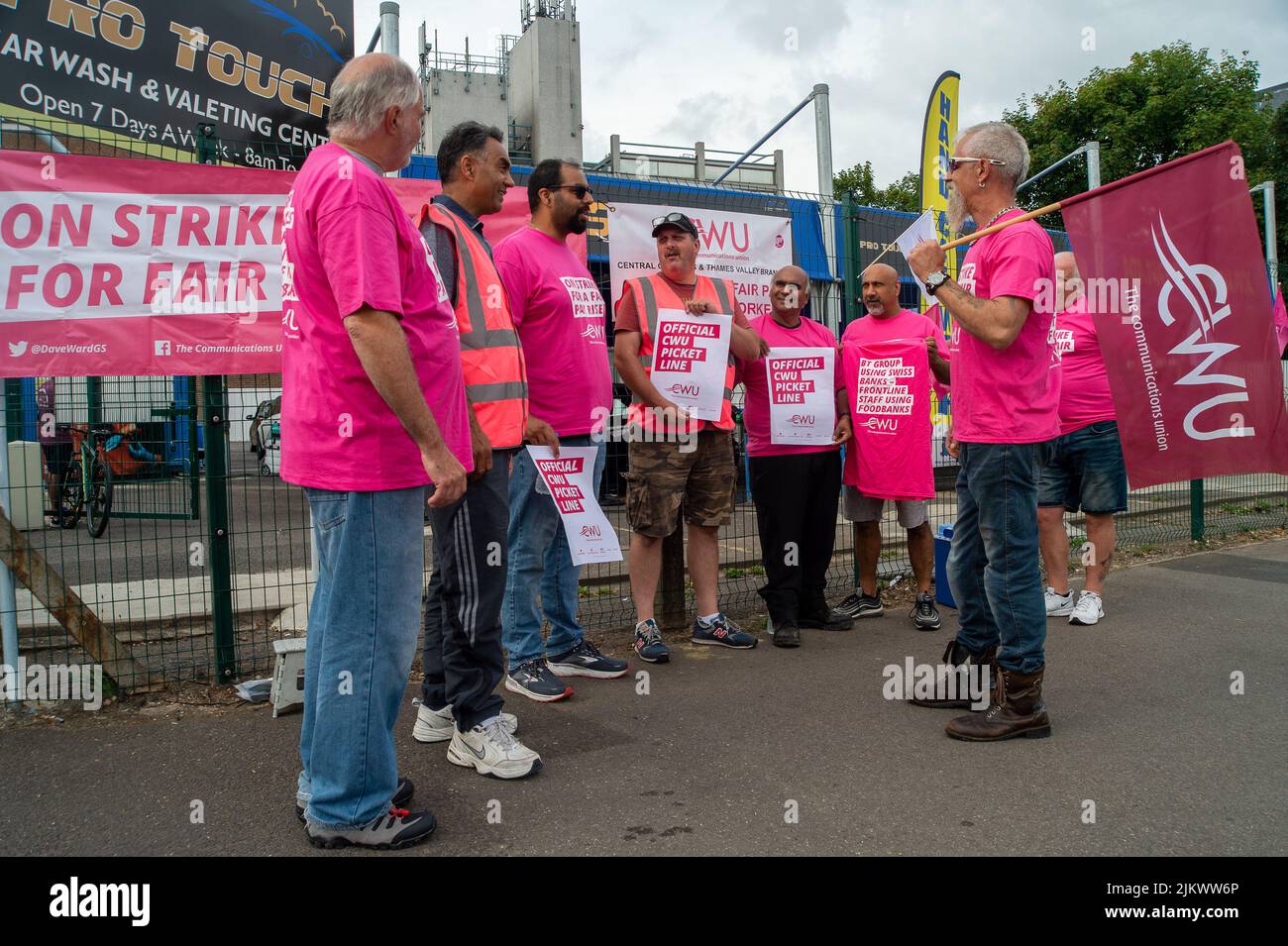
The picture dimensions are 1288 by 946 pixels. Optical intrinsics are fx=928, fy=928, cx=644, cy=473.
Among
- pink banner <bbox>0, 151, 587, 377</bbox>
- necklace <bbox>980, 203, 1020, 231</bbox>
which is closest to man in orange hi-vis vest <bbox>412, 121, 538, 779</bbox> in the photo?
pink banner <bbox>0, 151, 587, 377</bbox>

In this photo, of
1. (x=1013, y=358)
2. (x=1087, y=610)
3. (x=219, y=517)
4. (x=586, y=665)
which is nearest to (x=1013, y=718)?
(x=1013, y=358)

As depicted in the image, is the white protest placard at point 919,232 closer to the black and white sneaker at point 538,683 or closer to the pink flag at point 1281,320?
the black and white sneaker at point 538,683

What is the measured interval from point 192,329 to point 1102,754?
13.5 feet

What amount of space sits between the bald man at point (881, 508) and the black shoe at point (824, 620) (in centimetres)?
25

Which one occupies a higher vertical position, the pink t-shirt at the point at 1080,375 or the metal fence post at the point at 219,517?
the pink t-shirt at the point at 1080,375

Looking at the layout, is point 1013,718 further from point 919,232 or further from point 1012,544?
point 919,232

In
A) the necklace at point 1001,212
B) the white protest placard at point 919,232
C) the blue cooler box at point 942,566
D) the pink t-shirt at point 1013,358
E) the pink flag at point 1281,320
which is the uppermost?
the white protest placard at point 919,232

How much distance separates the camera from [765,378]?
17.4ft

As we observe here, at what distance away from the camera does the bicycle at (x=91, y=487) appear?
26.2ft

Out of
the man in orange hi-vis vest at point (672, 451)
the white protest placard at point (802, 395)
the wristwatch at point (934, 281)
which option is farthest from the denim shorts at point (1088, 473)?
the wristwatch at point (934, 281)

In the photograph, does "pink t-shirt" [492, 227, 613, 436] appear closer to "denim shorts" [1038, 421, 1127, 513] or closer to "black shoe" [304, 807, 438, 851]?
"black shoe" [304, 807, 438, 851]

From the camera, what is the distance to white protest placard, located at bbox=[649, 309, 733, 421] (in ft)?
15.9

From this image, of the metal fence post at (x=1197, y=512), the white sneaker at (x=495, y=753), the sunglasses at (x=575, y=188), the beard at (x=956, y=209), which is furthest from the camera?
the metal fence post at (x=1197, y=512)

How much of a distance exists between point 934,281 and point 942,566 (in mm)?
2748
